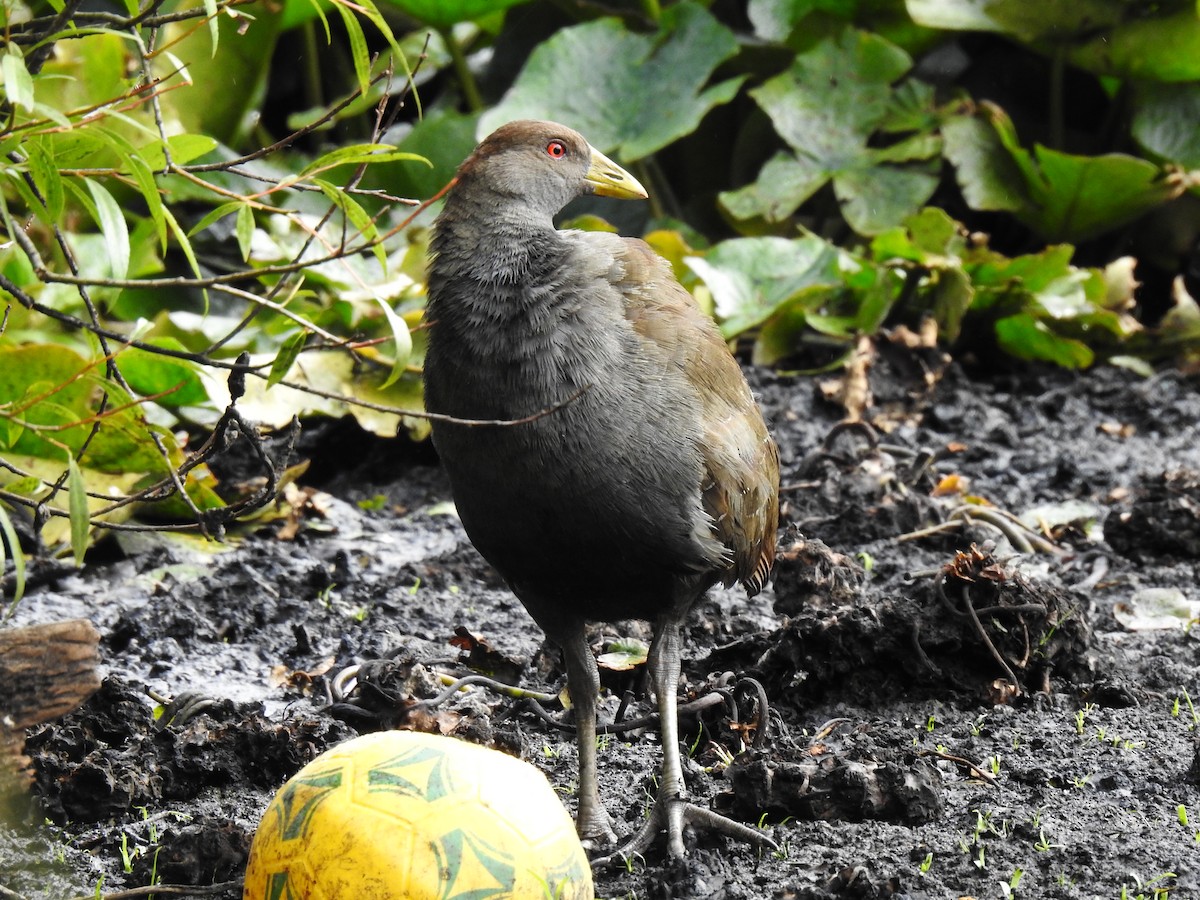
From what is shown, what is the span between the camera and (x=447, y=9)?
7082mm

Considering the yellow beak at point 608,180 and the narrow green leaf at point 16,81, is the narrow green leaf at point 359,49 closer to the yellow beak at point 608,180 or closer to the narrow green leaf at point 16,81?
the narrow green leaf at point 16,81

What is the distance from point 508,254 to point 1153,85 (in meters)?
5.40

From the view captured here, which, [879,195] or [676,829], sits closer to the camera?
[676,829]

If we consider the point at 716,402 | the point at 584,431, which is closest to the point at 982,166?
the point at 716,402

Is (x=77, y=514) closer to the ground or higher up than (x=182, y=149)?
closer to the ground

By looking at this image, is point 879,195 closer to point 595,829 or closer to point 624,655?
point 624,655

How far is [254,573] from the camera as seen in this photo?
15.0ft

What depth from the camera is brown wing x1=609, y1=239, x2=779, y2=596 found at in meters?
3.18

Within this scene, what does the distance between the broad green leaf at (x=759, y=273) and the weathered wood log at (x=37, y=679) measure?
3.79 meters

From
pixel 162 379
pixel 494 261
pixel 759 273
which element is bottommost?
pixel 162 379

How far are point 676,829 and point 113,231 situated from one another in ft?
5.62

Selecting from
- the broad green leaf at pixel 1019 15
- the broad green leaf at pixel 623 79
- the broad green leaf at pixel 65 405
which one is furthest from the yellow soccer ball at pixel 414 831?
the broad green leaf at pixel 1019 15

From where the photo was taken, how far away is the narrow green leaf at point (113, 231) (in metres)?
2.10

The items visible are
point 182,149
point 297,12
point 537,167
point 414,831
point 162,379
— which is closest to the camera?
point 414,831
